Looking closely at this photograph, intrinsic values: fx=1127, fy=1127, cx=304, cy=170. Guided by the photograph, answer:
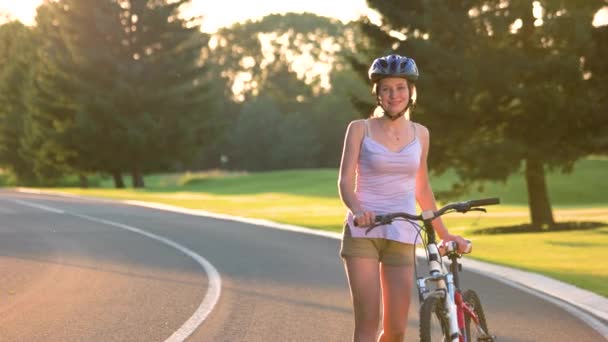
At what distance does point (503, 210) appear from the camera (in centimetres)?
4091

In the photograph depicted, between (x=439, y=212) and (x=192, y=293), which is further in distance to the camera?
(x=192, y=293)

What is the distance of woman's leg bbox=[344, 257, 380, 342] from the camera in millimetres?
5820

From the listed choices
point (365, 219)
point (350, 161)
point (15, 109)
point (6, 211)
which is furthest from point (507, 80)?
point (15, 109)

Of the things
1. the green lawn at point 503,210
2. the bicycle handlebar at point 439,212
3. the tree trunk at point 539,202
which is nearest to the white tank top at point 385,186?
the bicycle handlebar at point 439,212

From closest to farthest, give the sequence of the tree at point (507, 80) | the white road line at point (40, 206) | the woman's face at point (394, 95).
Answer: the woman's face at point (394, 95), the tree at point (507, 80), the white road line at point (40, 206)

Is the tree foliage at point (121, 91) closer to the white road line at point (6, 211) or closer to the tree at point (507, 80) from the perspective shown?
the white road line at point (6, 211)

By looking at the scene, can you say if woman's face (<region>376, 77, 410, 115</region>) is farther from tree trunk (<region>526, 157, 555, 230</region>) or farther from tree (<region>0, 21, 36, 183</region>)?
tree (<region>0, 21, 36, 183</region>)

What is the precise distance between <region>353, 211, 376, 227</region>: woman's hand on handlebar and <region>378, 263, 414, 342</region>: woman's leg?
18.5 inches

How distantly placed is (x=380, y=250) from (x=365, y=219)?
460 mm

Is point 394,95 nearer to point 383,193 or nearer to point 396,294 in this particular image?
point 383,193

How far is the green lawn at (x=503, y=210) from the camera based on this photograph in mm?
18781

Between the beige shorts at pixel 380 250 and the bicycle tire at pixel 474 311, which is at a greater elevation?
the beige shorts at pixel 380 250

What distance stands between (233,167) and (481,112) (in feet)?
245

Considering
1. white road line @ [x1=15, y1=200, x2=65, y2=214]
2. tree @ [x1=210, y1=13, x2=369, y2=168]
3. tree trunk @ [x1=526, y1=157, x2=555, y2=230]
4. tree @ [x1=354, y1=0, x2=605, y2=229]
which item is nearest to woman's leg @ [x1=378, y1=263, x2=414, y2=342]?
tree @ [x1=354, y1=0, x2=605, y2=229]
